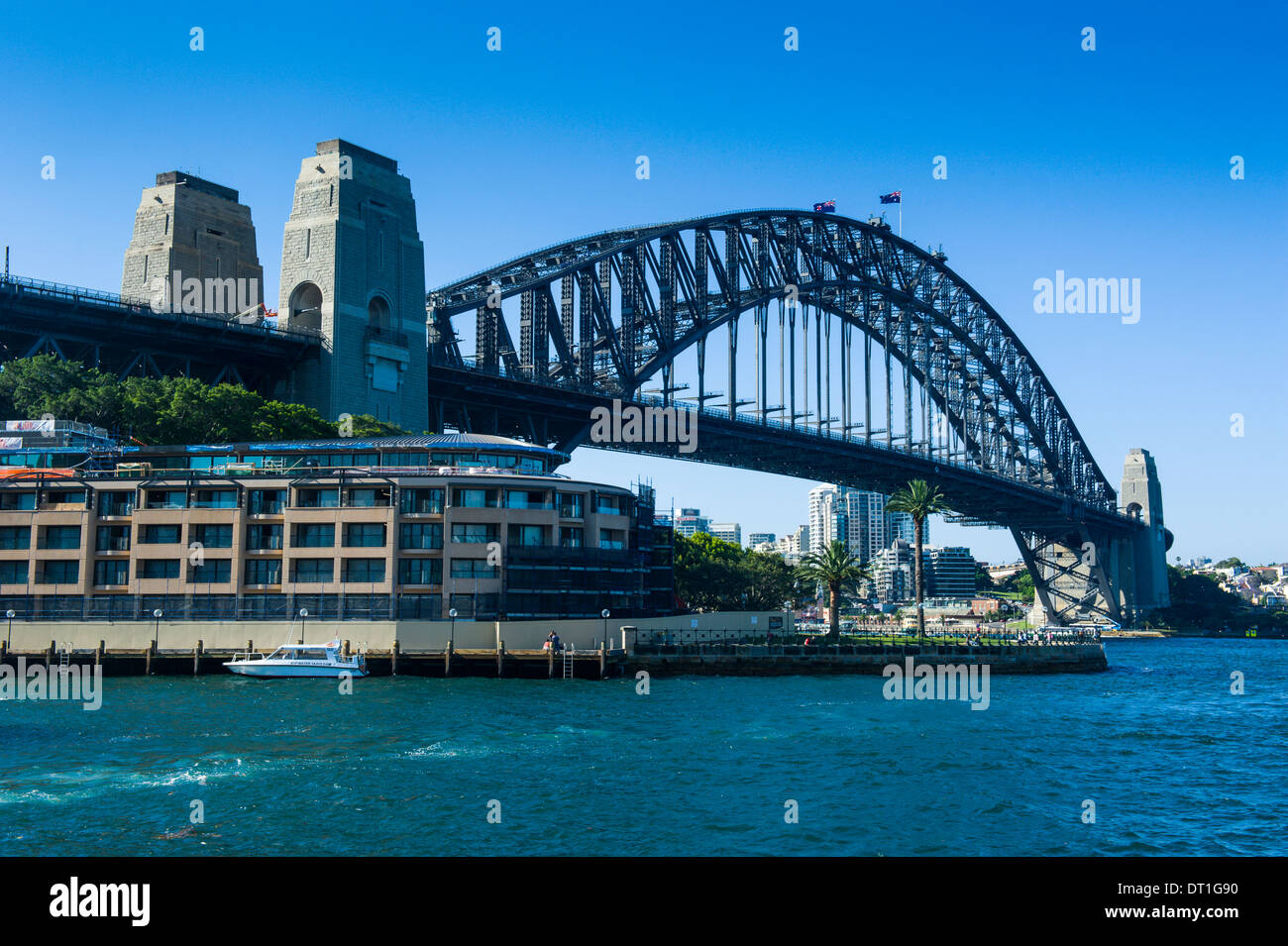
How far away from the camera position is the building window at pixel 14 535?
78.2 meters

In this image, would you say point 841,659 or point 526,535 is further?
point 841,659

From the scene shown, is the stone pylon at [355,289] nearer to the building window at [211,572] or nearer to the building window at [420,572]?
the building window at [211,572]

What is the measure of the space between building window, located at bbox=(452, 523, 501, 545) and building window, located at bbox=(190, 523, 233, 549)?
1490 centimetres

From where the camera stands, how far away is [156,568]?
76812mm

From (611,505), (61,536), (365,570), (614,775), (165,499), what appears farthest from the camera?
(611,505)

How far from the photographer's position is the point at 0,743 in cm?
4122

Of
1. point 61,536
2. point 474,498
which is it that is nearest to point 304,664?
point 474,498

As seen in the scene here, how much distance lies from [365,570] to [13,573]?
2385cm

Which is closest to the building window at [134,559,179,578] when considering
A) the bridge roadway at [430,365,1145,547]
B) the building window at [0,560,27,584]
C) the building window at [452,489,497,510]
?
the building window at [0,560,27,584]

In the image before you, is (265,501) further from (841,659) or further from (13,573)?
(841,659)

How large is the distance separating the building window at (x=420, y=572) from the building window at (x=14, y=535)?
2563 cm

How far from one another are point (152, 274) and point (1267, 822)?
107 meters
